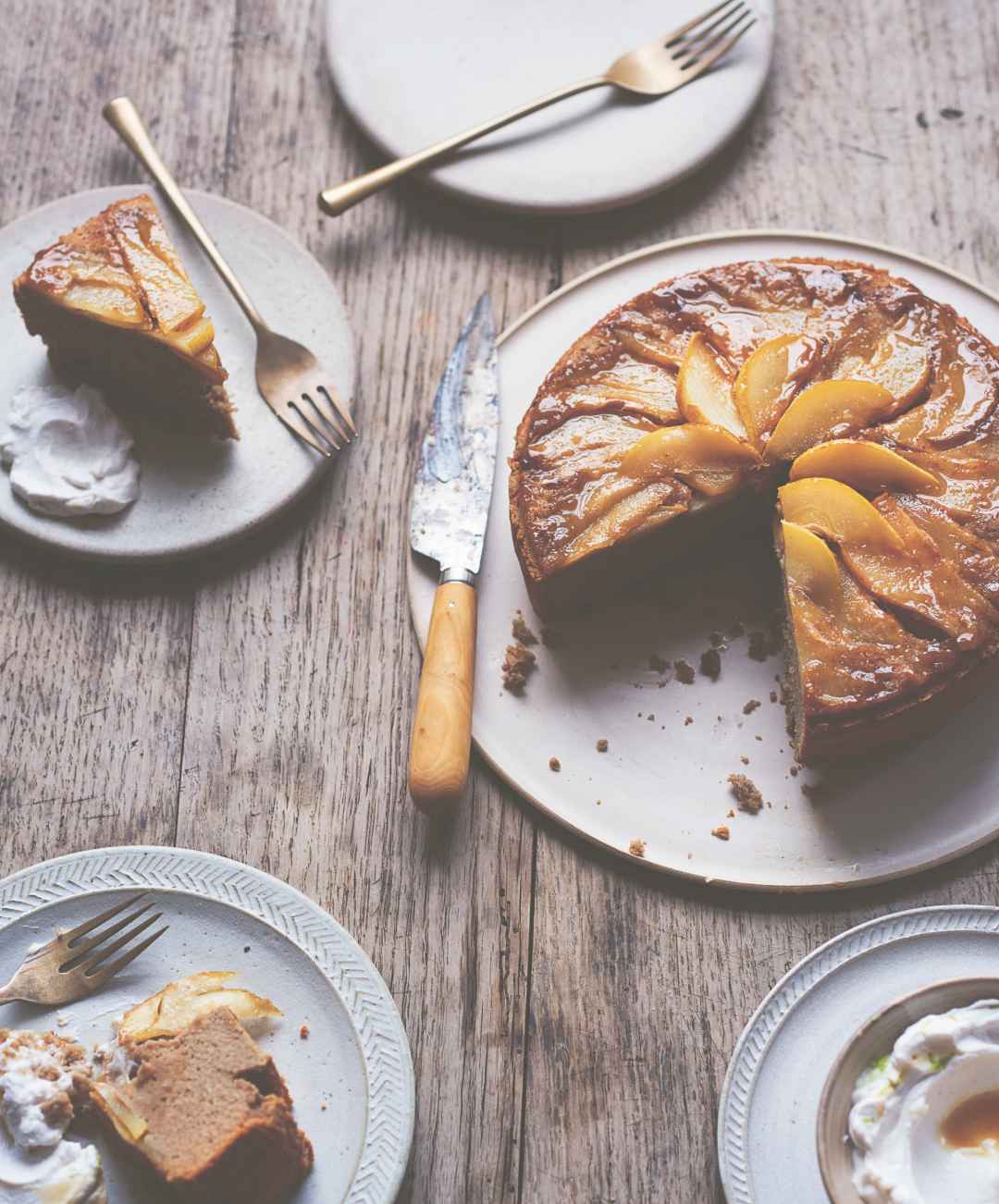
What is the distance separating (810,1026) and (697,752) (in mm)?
680

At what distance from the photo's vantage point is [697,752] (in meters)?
3.13

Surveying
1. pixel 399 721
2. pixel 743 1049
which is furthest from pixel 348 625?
pixel 743 1049

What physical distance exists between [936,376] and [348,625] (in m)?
1.59

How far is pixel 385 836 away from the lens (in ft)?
10.2

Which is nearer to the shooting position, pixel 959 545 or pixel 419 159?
pixel 959 545

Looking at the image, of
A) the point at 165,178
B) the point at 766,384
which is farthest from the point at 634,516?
the point at 165,178

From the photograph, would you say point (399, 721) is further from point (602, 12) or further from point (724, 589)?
point (602, 12)

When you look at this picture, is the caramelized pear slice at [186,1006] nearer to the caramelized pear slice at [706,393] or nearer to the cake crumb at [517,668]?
the cake crumb at [517,668]

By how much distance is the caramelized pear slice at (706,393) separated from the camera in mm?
3082

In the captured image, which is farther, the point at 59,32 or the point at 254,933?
the point at 59,32

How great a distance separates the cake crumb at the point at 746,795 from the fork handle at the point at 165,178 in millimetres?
1734

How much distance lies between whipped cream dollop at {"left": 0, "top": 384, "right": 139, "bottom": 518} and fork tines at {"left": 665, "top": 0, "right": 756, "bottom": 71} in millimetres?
1966

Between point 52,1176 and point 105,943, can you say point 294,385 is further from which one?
point 52,1176

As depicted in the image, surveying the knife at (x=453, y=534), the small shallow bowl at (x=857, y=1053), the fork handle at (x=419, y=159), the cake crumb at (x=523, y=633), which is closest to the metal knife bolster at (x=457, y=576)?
the knife at (x=453, y=534)
